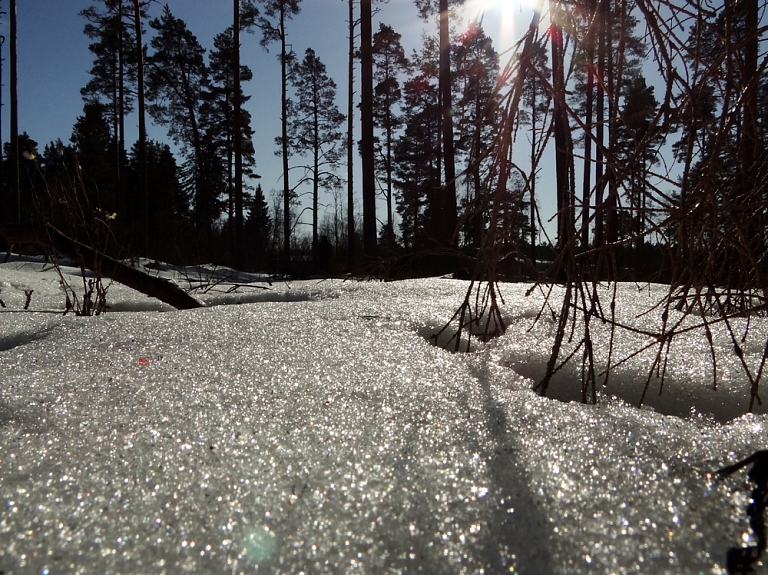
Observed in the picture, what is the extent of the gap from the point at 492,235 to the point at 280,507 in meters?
0.62

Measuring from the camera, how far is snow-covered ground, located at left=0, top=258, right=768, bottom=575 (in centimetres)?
41

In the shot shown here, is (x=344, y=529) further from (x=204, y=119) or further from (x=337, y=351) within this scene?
(x=204, y=119)

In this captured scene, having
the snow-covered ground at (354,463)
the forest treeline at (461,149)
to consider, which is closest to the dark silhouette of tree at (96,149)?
the forest treeline at (461,149)

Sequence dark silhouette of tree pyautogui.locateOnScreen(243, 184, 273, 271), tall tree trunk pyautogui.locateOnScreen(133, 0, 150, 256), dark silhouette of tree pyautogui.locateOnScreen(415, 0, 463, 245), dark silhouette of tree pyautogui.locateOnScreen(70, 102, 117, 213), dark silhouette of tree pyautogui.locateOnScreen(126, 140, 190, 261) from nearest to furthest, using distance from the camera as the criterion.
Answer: dark silhouette of tree pyautogui.locateOnScreen(415, 0, 463, 245) → tall tree trunk pyautogui.locateOnScreen(133, 0, 150, 256) → dark silhouette of tree pyautogui.locateOnScreen(243, 184, 273, 271) → dark silhouette of tree pyautogui.locateOnScreen(70, 102, 117, 213) → dark silhouette of tree pyautogui.locateOnScreen(126, 140, 190, 261)

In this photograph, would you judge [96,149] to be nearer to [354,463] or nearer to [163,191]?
[163,191]

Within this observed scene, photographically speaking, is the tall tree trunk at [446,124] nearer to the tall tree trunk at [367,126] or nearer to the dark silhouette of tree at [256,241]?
the tall tree trunk at [367,126]

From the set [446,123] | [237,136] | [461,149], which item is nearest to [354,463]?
[461,149]

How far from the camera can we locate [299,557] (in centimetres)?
41

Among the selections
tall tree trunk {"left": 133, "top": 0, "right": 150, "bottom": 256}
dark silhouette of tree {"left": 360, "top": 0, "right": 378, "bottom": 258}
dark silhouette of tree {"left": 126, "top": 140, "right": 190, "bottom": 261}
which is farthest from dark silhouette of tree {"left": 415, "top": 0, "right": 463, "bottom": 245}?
dark silhouette of tree {"left": 126, "top": 140, "right": 190, "bottom": 261}

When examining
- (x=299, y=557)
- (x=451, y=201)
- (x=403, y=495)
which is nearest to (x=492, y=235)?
(x=403, y=495)

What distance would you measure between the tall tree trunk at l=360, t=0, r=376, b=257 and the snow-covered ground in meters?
7.21

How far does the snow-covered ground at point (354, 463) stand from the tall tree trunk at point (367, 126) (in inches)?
284

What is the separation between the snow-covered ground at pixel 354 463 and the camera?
0.41 metres

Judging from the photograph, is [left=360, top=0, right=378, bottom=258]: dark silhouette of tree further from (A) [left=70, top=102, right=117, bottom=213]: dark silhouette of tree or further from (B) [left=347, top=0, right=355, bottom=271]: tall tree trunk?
(A) [left=70, top=102, right=117, bottom=213]: dark silhouette of tree
